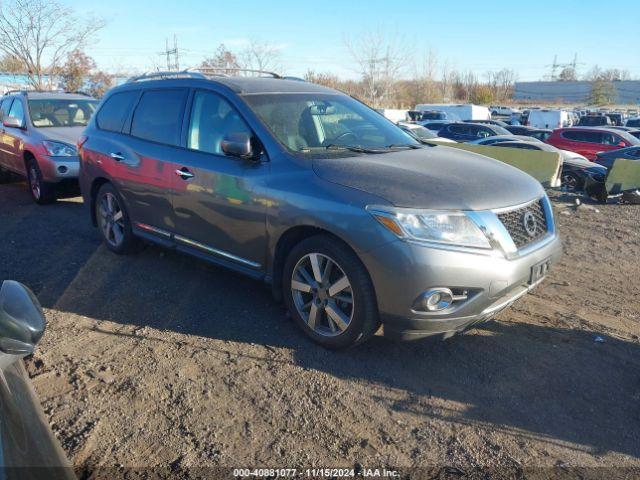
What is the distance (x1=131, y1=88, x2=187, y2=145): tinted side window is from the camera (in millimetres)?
4691

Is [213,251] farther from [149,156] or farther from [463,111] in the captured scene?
[463,111]

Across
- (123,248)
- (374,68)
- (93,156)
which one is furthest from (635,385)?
(374,68)

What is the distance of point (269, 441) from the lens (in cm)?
280

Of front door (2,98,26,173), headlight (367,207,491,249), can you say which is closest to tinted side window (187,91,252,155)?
headlight (367,207,491,249)

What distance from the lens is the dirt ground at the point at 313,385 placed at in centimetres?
273

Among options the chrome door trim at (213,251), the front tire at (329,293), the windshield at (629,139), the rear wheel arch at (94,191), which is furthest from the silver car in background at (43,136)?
the windshield at (629,139)

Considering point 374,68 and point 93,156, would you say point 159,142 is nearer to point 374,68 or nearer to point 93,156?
point 93,156

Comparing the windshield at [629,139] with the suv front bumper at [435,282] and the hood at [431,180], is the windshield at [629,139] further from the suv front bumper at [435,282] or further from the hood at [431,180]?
the suv front bumper at [435,282]

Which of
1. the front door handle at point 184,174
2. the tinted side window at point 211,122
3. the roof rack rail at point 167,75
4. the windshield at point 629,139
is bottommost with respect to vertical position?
the windshield at point 629,139

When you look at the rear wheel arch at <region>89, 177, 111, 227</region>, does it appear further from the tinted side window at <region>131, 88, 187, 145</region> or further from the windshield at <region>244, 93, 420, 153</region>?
the windshield at <region>244, 93, 420, 153</region>

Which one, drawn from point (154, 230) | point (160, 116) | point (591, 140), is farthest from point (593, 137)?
point (154, 230)

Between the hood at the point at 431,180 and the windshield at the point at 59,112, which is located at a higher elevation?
the windshield at the point at 59,112

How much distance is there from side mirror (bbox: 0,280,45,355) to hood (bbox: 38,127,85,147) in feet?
23.9

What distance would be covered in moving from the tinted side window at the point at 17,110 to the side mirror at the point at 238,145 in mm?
6724
